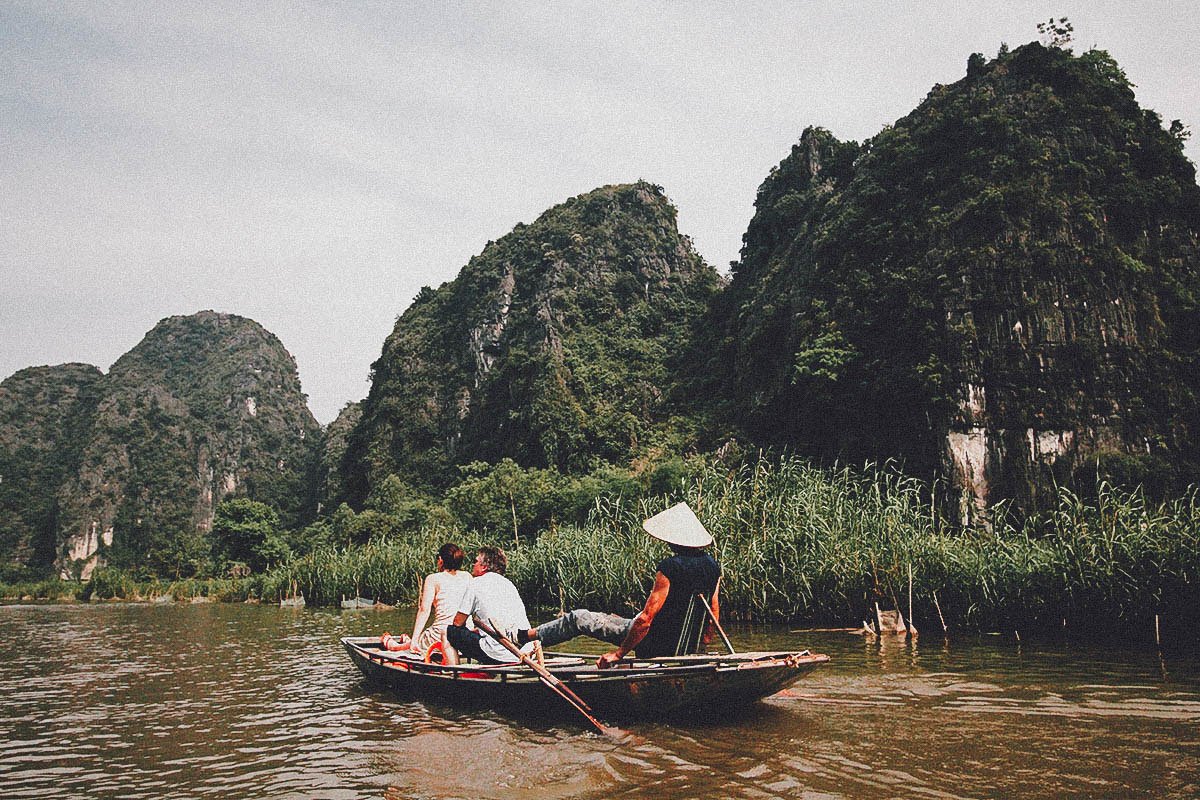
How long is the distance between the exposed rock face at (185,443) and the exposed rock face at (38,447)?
9.85ft

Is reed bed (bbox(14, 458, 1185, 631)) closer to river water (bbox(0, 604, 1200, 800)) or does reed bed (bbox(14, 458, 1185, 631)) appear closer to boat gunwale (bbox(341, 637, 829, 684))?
river water (bbox(0, 604, 1200, 800))

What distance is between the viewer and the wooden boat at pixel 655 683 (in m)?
5.37

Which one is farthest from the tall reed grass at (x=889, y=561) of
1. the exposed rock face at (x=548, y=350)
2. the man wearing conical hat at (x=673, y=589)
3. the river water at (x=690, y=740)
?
the exposed rock face at (x=548, y=350)

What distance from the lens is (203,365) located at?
319ft

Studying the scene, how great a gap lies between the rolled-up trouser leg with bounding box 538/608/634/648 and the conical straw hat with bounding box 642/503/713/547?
949 millimetres

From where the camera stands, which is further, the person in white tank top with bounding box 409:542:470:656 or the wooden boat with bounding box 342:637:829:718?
the person in white tank top with bounding box 409:542:470:656

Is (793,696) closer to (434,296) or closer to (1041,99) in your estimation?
(1041,99)

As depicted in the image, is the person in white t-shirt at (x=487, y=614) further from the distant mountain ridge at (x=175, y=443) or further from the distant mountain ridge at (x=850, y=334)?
the distant mountain ridge at (x=175, y=443)

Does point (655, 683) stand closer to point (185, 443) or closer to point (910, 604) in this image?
point (910, 604)

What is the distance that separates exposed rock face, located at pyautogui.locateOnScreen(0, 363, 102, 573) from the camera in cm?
7200

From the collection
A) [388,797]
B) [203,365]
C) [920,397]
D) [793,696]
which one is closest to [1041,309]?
[920,397]

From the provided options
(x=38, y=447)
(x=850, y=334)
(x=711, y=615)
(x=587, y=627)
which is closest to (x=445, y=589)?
(x=587, y=627)

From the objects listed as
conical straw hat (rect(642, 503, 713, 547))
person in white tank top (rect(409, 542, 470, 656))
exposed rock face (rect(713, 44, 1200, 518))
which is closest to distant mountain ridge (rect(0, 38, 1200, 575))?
exposed rock face (rect(713, 44, 1200, 518))

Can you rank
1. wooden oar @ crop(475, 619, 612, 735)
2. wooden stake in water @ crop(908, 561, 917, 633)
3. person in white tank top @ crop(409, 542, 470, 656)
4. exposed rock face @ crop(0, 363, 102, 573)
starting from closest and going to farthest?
wooden oar @ crop(475, 619, 612, 735) → person in white tank top @ crop(409, 542, 470, 656) → wooden stake in water @ crop(908, 561, 917, 633) → exposed rock face @ crop(0, 363, 102, 573)
